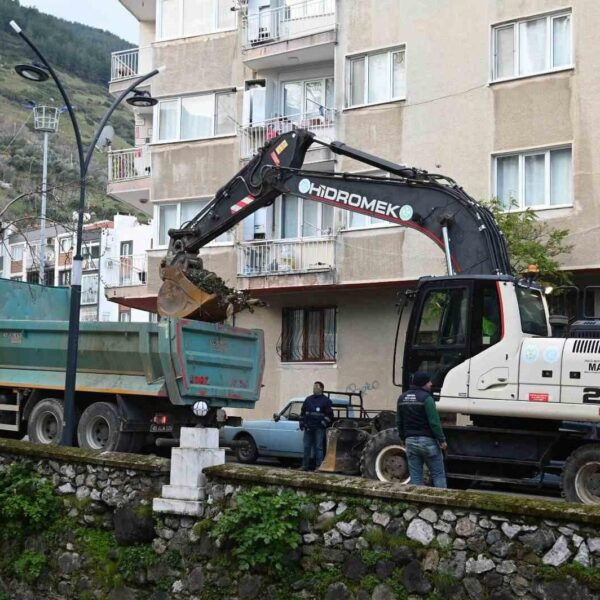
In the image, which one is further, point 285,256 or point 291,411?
point 285,256

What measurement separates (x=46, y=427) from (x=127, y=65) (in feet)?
58.1

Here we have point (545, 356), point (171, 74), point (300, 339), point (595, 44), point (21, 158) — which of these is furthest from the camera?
point (21, 158)

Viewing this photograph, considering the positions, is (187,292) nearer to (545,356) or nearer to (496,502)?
(545,356)

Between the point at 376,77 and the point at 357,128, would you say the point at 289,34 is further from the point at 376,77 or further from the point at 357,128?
the point at 357,128

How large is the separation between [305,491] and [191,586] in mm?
1692

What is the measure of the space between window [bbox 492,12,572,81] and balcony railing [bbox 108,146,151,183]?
12488 mm

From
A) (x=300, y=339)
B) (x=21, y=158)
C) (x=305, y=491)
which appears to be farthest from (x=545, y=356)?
(x=21, y=158)

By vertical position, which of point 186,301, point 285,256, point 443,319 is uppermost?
point 285,256

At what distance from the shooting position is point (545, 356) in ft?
42.9

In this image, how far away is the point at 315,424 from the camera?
1720cm

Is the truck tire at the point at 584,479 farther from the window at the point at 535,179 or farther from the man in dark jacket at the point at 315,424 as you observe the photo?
the window at the point at 535,179

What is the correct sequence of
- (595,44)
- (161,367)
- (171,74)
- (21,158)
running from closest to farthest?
(161,367)
(595,44)
(171,74)
(21,158)

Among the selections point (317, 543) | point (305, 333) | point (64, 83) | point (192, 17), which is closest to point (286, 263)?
point (305, 333)

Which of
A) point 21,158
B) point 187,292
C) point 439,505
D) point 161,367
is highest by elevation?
point 21,158
